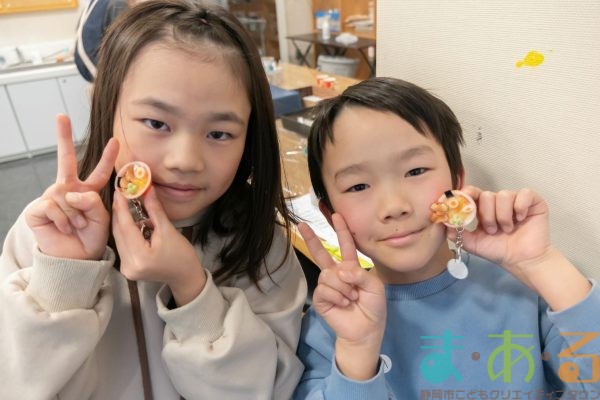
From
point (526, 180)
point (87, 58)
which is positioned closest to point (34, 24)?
point (87, 58)

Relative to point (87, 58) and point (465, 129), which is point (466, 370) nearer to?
point (465, 129)

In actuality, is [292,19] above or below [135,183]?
below

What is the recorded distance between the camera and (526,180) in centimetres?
96

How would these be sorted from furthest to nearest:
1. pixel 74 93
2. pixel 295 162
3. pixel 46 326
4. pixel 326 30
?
pixel 326 30 → pixel 74 93 → pixel 295 162 → pixel 46 326

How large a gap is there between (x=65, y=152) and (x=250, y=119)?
14.8 inches

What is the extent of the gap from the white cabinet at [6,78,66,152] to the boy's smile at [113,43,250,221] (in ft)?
13.6

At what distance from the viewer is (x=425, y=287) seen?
0.95m

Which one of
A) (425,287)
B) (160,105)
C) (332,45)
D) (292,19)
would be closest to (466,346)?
(425,287)

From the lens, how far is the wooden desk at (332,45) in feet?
→ 14.8

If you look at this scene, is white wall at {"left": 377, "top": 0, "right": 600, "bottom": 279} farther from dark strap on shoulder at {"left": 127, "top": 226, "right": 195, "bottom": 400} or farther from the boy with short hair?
dark strap on shoulder at {"left": 127, "top": 226, "right": 195, "bottom": 400}

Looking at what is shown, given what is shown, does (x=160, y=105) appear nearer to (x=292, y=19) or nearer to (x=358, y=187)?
(x=358, y=187)

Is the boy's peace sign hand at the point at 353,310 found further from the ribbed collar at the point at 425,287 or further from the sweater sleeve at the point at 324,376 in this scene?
the ribbed collar at the point at 425,287

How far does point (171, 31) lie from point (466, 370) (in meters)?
0.90

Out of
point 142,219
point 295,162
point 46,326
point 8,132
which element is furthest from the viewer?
point 8,132
